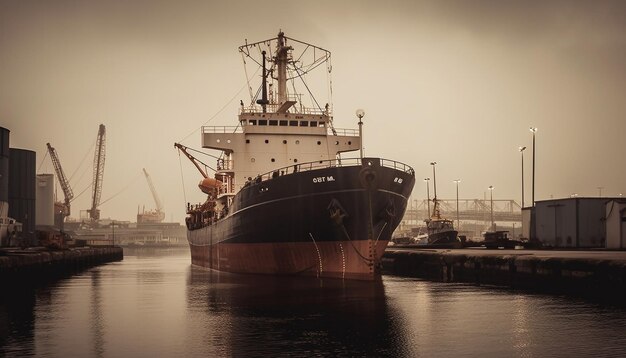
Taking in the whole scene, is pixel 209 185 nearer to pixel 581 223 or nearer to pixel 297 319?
pixel 581 223

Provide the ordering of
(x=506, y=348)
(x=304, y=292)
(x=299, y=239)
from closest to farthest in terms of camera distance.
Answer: (x=506, y=348), (x=304, y=292), (x=299, y=239)

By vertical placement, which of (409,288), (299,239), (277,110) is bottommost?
(409,288)

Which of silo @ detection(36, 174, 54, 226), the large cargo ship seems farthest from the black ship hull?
silo @ detection(36, 174, 54, 226)

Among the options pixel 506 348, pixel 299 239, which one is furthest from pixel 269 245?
pixel 506 348

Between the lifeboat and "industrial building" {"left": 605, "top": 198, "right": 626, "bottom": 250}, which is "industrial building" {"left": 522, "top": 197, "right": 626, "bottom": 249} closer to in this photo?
"industrial building" {"left": 605, "top": 198, "right": 626, "bottom": 250}

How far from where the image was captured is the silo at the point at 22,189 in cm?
10238

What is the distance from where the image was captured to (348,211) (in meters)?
35.2

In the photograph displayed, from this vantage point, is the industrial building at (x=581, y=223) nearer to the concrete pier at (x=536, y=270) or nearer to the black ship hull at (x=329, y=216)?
the concrete pier at (x=536, y=270)

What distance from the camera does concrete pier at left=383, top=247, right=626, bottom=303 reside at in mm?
26188

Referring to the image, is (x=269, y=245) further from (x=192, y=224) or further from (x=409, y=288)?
(x=192, y=224)

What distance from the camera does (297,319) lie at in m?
22.1

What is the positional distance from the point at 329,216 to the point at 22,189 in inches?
3166

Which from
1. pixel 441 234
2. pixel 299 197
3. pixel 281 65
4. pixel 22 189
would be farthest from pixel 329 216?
pixel 22 189

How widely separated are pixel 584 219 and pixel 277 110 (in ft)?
77.2
